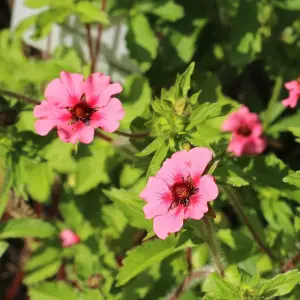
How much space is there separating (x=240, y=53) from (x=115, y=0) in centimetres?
56

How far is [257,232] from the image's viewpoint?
→ 1963 millimetres

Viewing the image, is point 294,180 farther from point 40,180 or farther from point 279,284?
point 40,180

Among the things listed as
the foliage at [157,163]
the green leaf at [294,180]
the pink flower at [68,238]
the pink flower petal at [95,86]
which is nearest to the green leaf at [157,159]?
the foliage at [157,163]

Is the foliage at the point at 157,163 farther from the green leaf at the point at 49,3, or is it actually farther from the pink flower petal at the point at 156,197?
the pink flower petal at the point at 156,197

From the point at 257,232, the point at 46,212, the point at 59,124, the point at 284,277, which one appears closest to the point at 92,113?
the point at 59,124

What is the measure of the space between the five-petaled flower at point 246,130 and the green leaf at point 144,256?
699mm

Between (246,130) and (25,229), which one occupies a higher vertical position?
(246,130)

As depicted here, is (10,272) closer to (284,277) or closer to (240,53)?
(240,53)

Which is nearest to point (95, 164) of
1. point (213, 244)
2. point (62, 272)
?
point (62, 272)

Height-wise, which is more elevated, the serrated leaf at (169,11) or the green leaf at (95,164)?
the serrated leaf at (169,11)

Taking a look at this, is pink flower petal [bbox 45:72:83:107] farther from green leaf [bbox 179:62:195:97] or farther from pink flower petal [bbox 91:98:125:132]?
green leaf [bbox 179:62:195:97]

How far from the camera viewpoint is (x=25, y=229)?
183cm

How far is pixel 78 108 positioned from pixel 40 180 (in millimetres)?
627

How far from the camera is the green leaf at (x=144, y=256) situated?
161 cm
